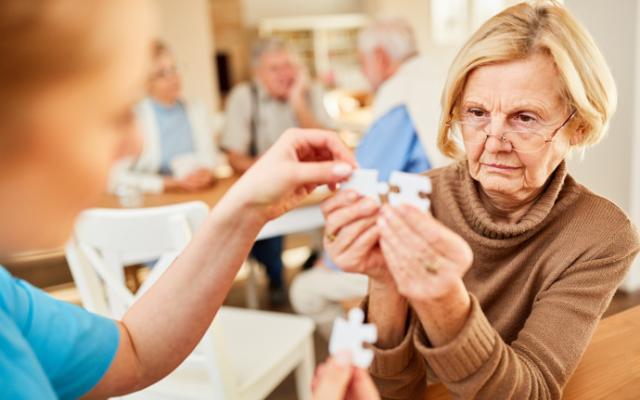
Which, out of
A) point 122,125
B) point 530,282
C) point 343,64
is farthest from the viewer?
point 343,64

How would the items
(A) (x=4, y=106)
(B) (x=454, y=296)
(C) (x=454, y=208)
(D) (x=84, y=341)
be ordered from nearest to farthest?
(A) (x=4, y=106), (B) (x=454, y=296), (D) (x=84, y=341), (C) (x=454, y=208)

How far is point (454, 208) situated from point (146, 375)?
2.39 feet

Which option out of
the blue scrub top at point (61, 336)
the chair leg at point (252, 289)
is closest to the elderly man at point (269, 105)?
the chair leg at point (252, 289)

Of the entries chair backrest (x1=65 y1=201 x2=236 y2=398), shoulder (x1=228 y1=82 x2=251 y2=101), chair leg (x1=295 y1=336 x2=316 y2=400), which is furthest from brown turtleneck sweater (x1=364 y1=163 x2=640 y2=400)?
shoulder (x1=228 y1=82 x2=251 y2=101)

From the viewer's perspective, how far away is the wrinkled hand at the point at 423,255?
855 mm

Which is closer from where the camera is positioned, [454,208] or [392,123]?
[454,208]

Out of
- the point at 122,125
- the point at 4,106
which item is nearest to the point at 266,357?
the point at 122,125

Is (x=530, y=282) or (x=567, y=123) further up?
(x=567, y=123)

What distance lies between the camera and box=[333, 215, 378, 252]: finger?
98 centimetres

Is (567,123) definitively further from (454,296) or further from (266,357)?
(266,357)

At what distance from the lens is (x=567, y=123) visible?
122cm

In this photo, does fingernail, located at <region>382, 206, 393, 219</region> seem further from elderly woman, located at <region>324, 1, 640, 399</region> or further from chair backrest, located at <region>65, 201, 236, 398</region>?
chair backrest, located at <region>65, 201, 236, 398</region>

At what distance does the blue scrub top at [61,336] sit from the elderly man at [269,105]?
2.66 meters

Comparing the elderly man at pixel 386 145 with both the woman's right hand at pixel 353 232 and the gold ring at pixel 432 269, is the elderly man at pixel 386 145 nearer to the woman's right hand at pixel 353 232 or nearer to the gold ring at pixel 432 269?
the woman's right hand at pixel 353 232
